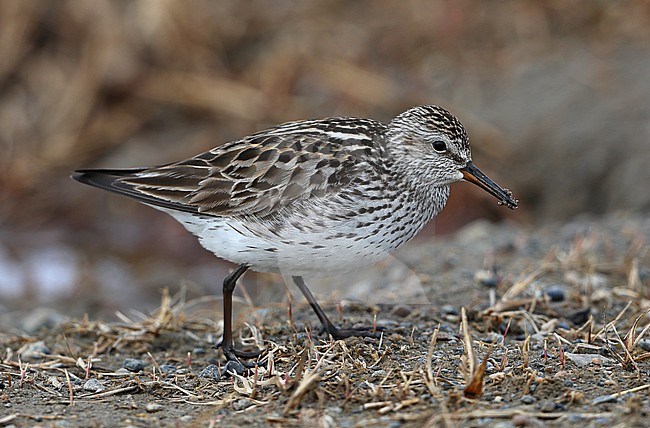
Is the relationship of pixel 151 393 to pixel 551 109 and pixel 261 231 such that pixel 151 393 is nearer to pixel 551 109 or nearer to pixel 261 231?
pixel 261 231

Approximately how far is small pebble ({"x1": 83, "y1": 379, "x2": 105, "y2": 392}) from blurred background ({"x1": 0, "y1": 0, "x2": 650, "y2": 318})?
13.6 ft

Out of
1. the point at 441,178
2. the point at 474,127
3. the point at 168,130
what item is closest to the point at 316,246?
the point at 441,178

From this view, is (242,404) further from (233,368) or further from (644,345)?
(644,345)

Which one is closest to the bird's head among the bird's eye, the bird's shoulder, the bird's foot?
the bird's eye

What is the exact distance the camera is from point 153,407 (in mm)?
4410

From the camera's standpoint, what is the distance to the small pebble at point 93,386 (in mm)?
4746

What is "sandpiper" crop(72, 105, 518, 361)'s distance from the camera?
192 inches

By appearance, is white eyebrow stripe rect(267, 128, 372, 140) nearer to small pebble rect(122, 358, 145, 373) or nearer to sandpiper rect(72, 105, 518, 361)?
sandpiper rect(72, 105, 518, 361)

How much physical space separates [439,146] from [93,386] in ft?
7.06

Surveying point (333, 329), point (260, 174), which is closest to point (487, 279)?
point (333, 329)

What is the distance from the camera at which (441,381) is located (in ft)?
14.2

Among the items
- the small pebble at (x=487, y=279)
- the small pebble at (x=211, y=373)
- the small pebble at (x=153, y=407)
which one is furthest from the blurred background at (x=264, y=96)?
the small pebble at (x=153, y=407)

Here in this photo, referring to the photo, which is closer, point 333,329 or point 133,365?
point 133,365

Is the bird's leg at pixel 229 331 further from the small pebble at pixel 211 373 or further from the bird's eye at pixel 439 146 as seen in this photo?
the bird's eye at pixel 439 146
